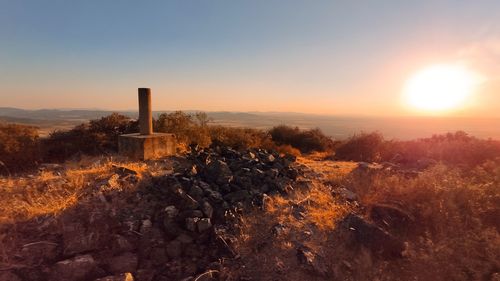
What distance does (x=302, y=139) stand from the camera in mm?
23766

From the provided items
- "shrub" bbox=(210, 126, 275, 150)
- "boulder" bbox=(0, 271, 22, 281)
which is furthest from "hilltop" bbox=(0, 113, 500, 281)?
"shrub" bbox=(210, 126, 275, 150)

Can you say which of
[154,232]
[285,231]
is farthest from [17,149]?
[285,231]

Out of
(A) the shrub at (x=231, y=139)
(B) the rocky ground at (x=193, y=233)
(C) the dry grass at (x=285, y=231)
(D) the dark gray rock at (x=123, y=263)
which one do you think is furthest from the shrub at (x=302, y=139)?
(D) the dark gray rock at (x=123, y=263)

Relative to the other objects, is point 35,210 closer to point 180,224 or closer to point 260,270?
point 180,224

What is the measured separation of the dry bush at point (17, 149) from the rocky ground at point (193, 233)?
5.31 m

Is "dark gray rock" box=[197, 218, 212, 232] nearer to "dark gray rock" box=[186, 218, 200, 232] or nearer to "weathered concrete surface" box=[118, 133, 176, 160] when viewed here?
"dark gray rock" box=[186, 218, 200, 232]

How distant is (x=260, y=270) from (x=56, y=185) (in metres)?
4.57

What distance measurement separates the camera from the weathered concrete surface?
32.4 ft

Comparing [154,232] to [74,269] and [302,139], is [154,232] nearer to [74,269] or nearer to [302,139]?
[74,269]

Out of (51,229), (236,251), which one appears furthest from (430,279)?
(51,229)

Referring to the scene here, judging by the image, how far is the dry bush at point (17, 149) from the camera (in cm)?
1127

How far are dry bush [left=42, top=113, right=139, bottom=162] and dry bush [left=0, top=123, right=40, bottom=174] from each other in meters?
0.48

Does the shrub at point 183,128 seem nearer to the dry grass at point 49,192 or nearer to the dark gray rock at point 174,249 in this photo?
the dry grass at point 49,192

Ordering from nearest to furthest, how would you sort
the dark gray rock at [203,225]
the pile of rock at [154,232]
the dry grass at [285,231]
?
1. the pile of rock at [154,232]
2. the dry grass at [285,231]
3. the dark gray rock at [203,225]
